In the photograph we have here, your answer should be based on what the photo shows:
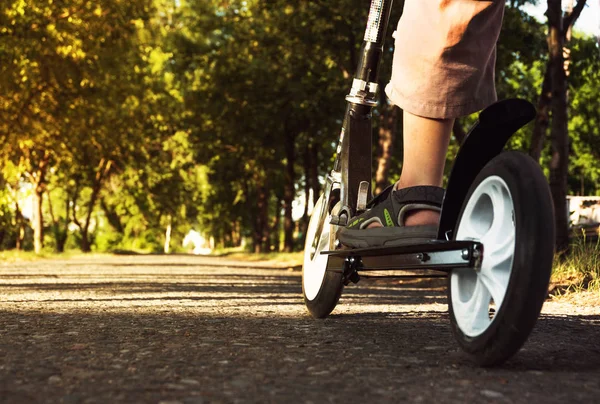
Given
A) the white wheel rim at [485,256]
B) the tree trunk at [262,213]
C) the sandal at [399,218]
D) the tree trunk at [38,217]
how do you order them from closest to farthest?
1. the white wheel rim at [485,256]
2. the sandal at [399,218]
3. the tree trunk at [38,217]
4. the tree trunk at [262,213]

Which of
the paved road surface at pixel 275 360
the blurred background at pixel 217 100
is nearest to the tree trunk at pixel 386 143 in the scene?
the blurred background at pixel 217 100

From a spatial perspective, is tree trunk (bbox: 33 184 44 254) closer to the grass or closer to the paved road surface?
the grass

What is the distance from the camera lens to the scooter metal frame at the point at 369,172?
2.90 metres

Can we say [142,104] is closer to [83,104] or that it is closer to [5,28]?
[83,104]

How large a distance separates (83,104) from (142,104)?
11.6m

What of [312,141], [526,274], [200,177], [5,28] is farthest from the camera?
[200,177]

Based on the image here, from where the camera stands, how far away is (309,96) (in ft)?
76.5

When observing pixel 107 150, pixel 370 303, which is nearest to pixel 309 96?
pixel 107 150

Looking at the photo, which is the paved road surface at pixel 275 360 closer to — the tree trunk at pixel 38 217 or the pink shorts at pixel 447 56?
the pink shorts at pixel 447 56

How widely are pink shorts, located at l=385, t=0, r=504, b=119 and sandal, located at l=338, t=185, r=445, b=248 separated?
1.19ft

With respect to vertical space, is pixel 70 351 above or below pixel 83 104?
below

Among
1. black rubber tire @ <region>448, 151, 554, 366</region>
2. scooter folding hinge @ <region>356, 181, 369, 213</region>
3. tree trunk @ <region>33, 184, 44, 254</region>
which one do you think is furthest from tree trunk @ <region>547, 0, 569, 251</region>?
tree trunk @ <region>33, 184, 44, 254</region>

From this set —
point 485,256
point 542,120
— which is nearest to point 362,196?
point 485,256

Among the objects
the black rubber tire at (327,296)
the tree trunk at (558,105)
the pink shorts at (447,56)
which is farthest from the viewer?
the tree trunk at (558,105)
